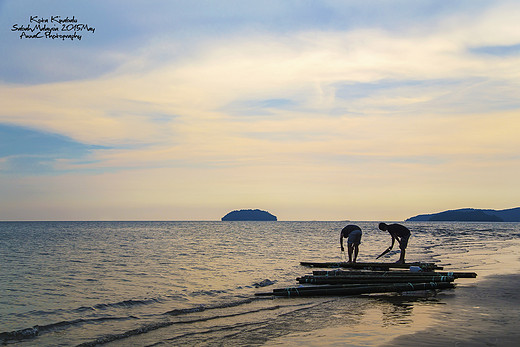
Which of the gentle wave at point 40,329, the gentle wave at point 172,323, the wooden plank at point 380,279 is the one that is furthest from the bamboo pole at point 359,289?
the gentle wave at point 40,329

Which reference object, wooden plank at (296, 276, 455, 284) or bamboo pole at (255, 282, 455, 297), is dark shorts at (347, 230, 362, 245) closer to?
wooden plank at (296, 276, 455, 284)

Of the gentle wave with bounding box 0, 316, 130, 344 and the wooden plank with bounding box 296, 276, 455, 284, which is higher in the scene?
the wooden plank with bounding box 296, 276, 455, 284

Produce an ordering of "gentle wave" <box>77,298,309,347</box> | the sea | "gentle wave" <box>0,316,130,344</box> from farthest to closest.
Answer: "gentle wave" <box>0,316,130,344</box>
"gentle wave" <box>77,298,309,347</box>
the sea

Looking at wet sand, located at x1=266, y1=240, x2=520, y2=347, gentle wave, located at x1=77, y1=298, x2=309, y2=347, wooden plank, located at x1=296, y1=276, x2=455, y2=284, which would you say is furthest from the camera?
wooden plank, located at x1=296, y1=276, x2=455, y2=284

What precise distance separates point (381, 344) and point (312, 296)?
6863mm

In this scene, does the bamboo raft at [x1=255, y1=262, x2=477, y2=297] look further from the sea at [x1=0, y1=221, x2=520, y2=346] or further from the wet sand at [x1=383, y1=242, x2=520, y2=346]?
the wet sand at [x1=383, y1=242, x2=520, y2=346]

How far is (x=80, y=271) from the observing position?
24.9 metres

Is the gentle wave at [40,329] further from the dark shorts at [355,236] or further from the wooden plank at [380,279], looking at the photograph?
the dark shorts at [355,236]

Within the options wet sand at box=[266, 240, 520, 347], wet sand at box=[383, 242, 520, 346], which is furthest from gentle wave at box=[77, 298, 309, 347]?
wet sand at box=[383, 242, 520, 346]

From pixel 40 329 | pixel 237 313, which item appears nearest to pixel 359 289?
pixel 237 313

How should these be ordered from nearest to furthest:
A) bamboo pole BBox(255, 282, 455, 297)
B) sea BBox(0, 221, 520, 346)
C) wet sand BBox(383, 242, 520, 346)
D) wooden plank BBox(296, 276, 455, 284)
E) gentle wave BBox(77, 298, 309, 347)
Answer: wet sand BBox(383, 242, 520, 346), sea BBox(0, 221, 520, 346), gentle wave BBox(77, 298, 309, 347), bamboo pole BBox(255, 282, 455, 297), wooden plank BBox(296, 276, 455, 284)

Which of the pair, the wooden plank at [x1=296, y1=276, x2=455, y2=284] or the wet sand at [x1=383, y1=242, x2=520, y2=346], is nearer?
the wet sand at [x1=383, y1=242, x2=520, y2=346]

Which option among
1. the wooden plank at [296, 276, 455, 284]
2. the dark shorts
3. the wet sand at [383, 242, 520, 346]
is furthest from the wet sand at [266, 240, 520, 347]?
the dark shorts

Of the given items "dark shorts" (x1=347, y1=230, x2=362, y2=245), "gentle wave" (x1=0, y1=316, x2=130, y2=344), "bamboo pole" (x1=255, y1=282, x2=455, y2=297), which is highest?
"dark shorts" (x1=347, y1=230, x2=362, y2=245)
